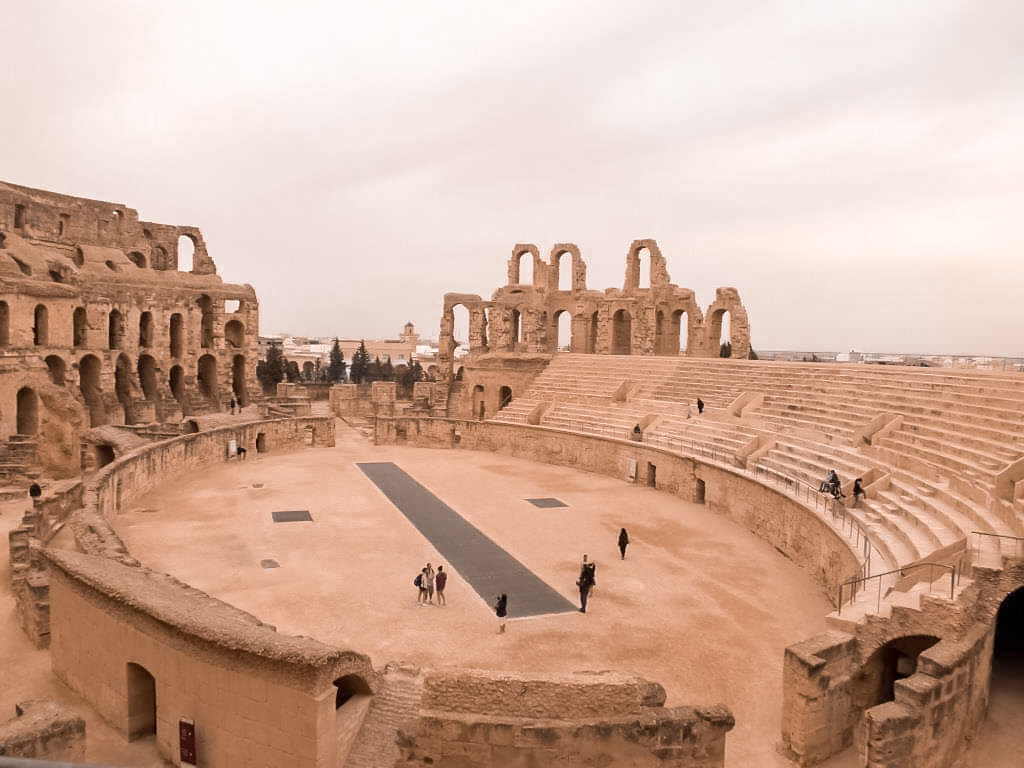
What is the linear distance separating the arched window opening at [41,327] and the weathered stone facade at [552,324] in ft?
60.4

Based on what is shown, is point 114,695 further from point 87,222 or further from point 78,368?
point 87,222

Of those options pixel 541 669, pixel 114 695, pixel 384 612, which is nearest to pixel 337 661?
pixel 114 695

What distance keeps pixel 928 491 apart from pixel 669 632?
6.58 meters

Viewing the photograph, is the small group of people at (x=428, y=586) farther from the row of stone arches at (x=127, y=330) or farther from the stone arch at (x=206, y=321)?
the stone arch at (x=206, y=321)

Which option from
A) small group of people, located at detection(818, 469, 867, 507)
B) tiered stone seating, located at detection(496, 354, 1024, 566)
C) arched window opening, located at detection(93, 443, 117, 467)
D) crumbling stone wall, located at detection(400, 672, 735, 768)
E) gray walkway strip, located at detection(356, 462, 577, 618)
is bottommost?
gray walkway strip, located at detection(356, 462, 577, 618)

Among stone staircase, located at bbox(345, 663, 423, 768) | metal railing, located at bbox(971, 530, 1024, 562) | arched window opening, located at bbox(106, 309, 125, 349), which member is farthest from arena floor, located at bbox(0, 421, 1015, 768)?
arched window opening, located at bbox(106, 309, 125, 349)

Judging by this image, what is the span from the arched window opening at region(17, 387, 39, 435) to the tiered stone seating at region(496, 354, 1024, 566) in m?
19.1

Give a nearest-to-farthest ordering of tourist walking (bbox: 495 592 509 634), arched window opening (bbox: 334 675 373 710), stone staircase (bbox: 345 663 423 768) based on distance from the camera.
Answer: stone staircase (bbox: 345 663 423 768)
arched window opening (bbox: 334 675 373 710)
tourist walking (bbox: 495 592 509 634)

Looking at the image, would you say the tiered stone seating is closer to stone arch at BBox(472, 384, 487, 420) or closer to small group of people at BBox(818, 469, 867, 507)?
small group of people at BBox(818, 469, 867, 507)

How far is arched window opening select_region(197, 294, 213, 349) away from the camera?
4047 cm

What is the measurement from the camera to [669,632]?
11.9m

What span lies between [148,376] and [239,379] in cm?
540

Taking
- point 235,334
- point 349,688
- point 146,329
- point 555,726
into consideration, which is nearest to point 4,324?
point 146,329

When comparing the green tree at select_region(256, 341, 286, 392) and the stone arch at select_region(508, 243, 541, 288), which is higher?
the stone arch at select_region(508, 243, 541, 288)
